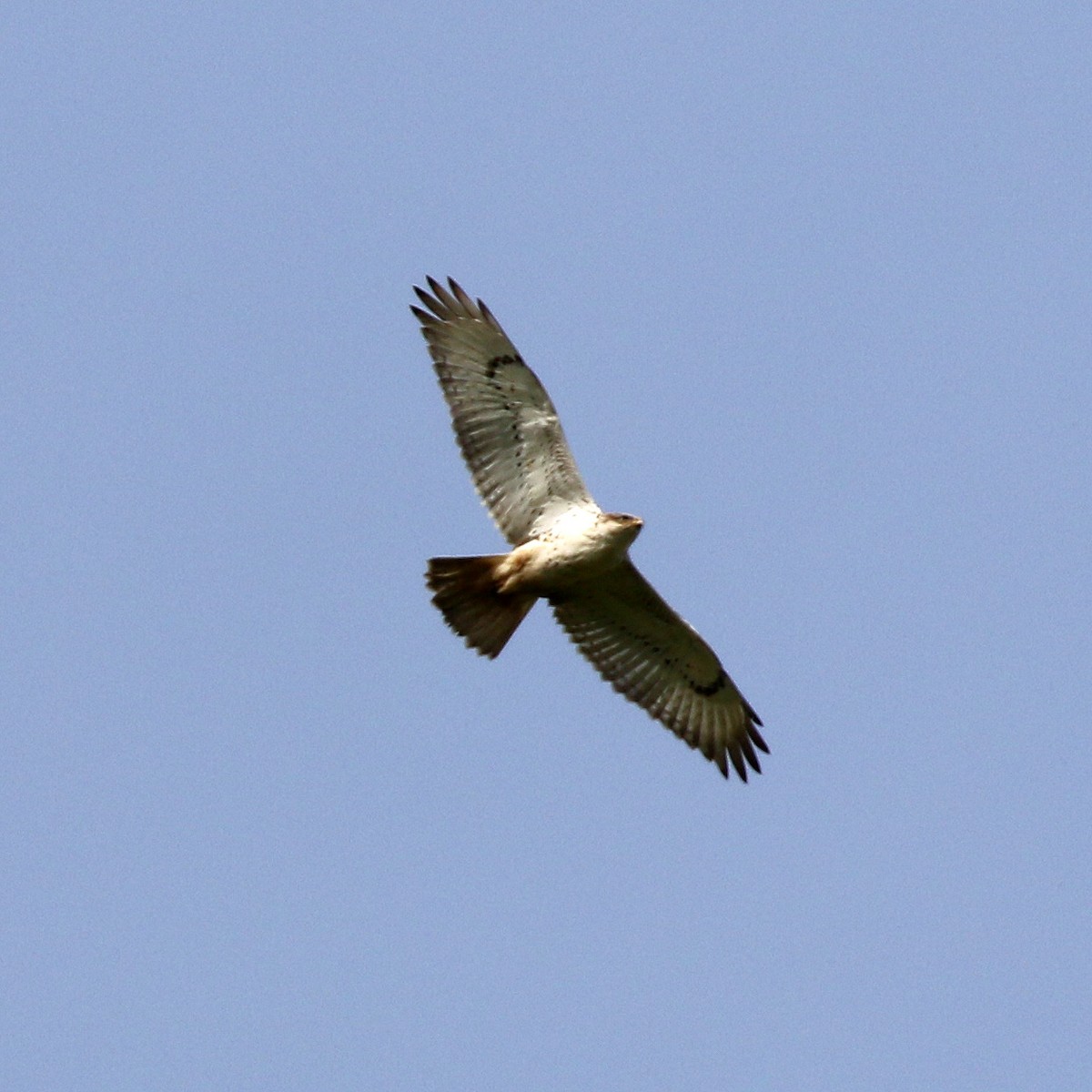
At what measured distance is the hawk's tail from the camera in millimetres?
13859

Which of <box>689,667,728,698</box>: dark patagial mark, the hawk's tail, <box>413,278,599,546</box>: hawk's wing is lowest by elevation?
<box>689,667,728,698</box>: dark patagial mark

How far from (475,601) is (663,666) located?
1.78 meters

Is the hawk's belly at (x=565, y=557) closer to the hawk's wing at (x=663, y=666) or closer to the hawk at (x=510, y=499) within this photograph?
the hawk at (x=510, y=499)

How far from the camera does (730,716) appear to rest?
49.7 feet

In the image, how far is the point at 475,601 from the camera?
14.0 meters

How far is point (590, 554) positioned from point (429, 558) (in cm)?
112

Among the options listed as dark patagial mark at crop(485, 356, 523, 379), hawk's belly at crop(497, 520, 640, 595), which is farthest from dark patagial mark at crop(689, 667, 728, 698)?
dark patagial mark at crop(485, 356, 523, 379)

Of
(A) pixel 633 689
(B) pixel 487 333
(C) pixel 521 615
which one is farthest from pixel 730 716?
(B) pixel 487 333

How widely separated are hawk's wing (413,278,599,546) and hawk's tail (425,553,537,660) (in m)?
0.37

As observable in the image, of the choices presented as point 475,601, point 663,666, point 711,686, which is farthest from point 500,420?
point 711,686

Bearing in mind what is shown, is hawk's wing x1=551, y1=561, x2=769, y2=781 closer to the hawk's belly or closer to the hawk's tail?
the hawk's belly

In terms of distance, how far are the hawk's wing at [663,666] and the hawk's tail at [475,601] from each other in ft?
2.06

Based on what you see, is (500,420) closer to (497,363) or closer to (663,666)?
(497,363)

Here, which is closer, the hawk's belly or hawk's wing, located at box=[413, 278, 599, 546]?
the hawk's belly
